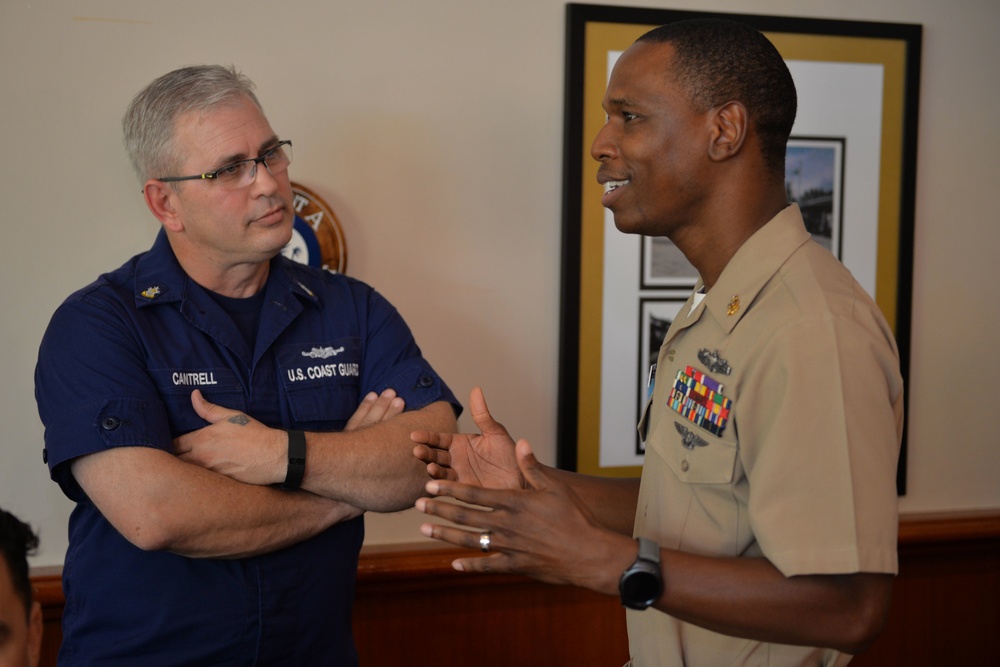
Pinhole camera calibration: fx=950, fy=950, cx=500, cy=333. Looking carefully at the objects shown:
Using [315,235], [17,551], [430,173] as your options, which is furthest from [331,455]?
[430,173]

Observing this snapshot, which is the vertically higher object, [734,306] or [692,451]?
[734,306]

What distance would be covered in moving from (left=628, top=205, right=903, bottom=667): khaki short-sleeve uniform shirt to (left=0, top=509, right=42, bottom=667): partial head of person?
1.01m

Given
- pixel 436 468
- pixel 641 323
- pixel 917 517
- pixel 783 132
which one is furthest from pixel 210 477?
pixel 917 517

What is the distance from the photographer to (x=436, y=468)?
1.72 metres

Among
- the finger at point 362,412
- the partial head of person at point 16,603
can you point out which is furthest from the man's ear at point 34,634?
the finger at point 362,412

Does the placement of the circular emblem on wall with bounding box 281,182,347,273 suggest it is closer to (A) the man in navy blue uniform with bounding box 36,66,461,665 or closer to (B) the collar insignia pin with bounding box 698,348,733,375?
(A) the man in navy blue uniform with bounding box 36,66,461,665

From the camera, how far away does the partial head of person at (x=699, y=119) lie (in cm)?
162

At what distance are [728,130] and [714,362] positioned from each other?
0.40 meters

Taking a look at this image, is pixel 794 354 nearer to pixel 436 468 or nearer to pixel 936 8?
pixel 436 468

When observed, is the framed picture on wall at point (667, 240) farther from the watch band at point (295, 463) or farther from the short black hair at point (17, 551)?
the short black hair at point (17, 551)

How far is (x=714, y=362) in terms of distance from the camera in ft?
5.05

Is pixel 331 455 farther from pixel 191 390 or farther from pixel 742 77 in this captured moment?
pixel 742 77

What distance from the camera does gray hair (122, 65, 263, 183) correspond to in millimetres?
2055

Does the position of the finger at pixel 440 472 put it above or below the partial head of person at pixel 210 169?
below
